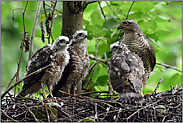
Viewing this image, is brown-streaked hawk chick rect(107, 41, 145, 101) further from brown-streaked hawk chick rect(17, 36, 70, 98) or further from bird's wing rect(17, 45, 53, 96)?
bird's wing rect(17, 45, 53, 96)

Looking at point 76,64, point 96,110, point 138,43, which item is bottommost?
point 96,110

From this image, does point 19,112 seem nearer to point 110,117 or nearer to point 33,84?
point 33,84

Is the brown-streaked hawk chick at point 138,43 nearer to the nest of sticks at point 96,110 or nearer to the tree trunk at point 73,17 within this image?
the tree trunk at point 73,17

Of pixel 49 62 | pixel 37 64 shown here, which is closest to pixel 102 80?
pixel 49 62

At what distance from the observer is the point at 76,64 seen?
387 cm

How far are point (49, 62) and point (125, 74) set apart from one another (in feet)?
3.78

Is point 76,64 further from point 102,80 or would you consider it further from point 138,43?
point 138,43

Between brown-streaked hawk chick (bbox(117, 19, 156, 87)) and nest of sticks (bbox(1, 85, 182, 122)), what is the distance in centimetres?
112

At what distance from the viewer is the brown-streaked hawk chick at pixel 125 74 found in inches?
123

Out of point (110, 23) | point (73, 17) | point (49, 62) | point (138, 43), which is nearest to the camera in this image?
point (49, 62)

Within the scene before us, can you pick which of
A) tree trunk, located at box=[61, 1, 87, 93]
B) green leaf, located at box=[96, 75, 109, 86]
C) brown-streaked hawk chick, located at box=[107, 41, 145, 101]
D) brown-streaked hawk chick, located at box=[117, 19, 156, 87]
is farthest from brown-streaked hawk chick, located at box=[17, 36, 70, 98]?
brown-streaked hawk chick, located at box=[117, 19, 156, 87]

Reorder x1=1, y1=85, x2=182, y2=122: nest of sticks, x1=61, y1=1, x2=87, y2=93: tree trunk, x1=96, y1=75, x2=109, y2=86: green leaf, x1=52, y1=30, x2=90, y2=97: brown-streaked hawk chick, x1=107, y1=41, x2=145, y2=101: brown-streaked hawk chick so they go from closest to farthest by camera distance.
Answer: x1=1, y1=85, x2=182, y2=122: nest of sticks, x1=107, y1=41, x2=145, y2=101: brown-streaked hawk chick, x1=52, y1=30, x2=90, y2=97: brown-streaked hawk chick, x1=61, y1=1, x2=87, y2=93: tree trunk, x1=96, y1=75, x2=109, y2=86: green leaf

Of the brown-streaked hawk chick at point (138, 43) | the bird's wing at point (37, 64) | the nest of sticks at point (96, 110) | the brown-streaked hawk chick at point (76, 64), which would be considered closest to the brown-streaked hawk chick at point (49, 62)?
the bird's wing at point (37, 64)

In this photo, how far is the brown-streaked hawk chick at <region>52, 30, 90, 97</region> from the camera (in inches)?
152
